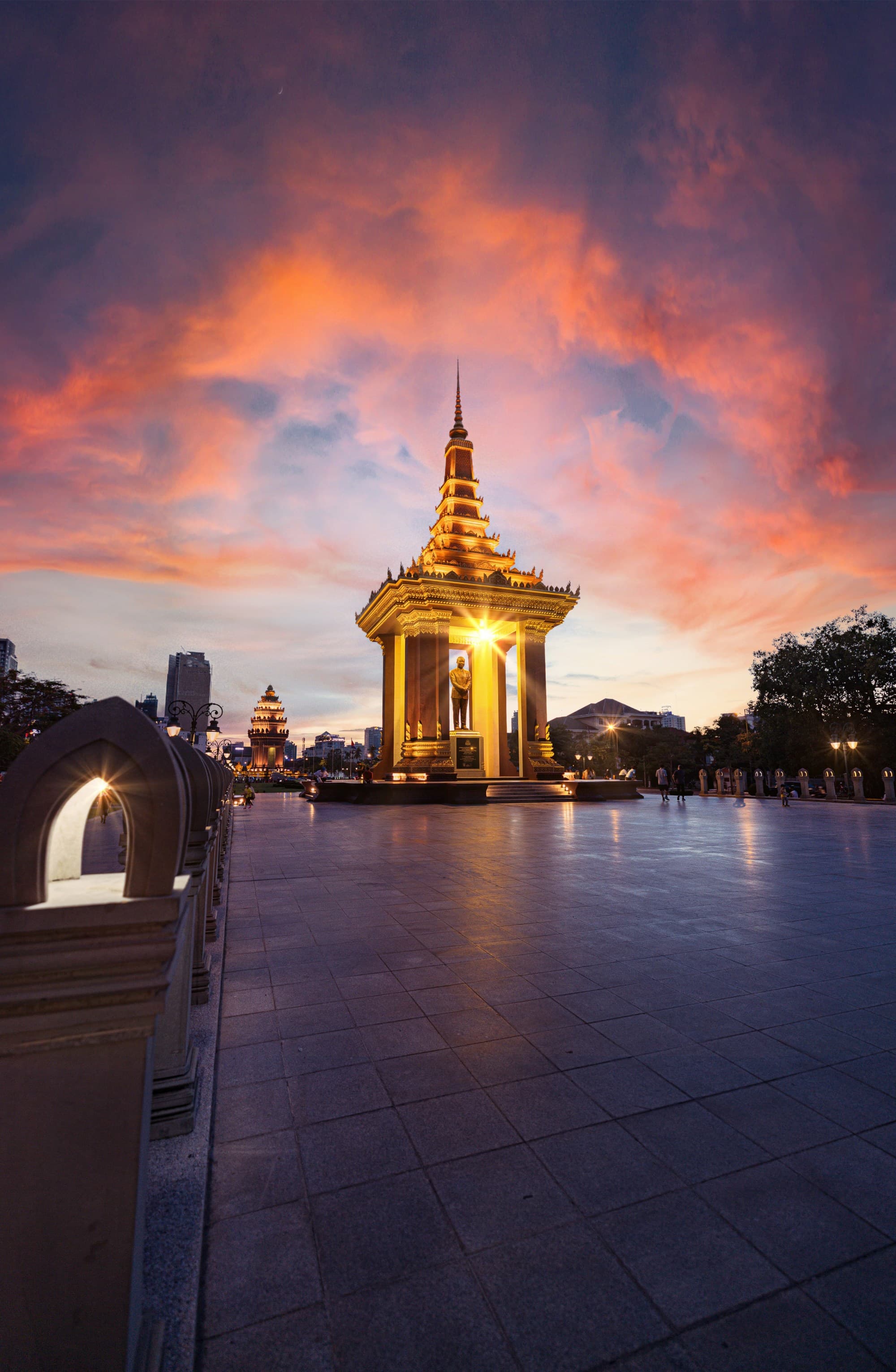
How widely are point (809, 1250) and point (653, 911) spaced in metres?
4.90

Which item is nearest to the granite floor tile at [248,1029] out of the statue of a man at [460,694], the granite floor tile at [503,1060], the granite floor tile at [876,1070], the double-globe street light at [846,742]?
the granite floor tile at [503,1060]

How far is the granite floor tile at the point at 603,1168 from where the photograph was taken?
2424 mm

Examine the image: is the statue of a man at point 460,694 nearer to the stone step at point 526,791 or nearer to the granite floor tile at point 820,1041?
the stone step at point 526,791

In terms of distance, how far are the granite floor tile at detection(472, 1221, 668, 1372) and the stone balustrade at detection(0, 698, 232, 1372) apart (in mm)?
1119

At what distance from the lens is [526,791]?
30.3 meters

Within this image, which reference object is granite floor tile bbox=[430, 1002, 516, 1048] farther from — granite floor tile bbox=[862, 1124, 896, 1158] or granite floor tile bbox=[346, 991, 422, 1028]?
granite floor tile bbox=[862, 1124, 896, 1158]

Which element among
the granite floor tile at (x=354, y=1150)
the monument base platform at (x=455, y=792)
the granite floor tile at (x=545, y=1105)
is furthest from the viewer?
the monument base platform at (x=455, y=792)

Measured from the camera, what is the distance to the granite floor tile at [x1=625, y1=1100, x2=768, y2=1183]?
2.61 metres

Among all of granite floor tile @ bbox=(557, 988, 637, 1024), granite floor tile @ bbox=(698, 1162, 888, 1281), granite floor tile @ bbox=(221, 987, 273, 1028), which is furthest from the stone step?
granite floor tile @ bbox=(698, 1162, 888, 1281)

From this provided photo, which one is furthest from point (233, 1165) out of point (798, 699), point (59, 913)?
point (798, 699)

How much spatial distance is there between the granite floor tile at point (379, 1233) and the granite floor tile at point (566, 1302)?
20 centimetres

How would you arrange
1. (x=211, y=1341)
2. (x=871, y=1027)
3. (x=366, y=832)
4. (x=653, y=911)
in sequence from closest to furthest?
(x=211, y=1341) < (x=871, y=1027) < (x=653, y=911) < (x=366, y=832)

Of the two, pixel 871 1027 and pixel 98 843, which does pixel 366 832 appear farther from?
pixel 871 1027

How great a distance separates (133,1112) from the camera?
1485 mm
